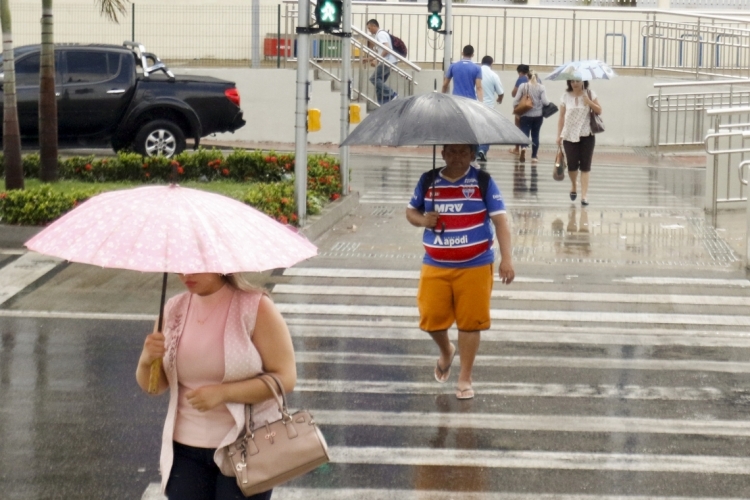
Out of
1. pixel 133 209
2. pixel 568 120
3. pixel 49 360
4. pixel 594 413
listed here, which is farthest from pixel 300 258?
pixel 568 120

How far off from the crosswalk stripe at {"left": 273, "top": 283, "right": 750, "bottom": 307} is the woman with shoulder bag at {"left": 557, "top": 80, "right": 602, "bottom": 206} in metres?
4.71

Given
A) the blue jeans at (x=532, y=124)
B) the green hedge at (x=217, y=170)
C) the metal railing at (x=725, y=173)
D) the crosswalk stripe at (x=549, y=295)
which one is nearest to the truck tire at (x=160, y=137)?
the green hedge at (x=217, y=170)

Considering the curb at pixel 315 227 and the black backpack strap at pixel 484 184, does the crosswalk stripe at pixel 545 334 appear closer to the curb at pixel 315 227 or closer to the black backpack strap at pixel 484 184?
the black backpack strap at pixel 484 184

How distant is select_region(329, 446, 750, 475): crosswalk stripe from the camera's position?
6000 mm

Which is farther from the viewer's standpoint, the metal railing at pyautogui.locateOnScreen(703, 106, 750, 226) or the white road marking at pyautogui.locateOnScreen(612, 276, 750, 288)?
the metal railing at pyautogui.locateOnScreen(703, 106, 750, 226)

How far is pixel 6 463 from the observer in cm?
599

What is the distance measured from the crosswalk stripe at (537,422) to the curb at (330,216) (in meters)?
5.40

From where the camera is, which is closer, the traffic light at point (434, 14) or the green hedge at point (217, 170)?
the green hedge at point (217, 170)

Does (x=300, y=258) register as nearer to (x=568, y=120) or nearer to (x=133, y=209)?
(x=133, y=209)

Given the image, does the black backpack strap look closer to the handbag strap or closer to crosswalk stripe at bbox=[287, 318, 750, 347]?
crosswalk stripe at bbox=[287, 318, 750, 347]

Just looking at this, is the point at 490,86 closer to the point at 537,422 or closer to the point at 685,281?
the point at 685,281

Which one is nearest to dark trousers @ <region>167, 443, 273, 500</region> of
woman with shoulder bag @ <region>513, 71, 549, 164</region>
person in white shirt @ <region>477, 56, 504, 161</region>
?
woman with shoulder bag @ <region>513, 71, 549, 164</region>

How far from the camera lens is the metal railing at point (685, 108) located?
2478cm

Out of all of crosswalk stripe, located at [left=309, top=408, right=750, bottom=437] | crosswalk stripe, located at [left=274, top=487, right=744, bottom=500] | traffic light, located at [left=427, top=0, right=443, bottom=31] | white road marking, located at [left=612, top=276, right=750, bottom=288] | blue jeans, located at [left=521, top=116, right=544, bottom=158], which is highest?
traffic light, located at [left=427, top=0, right=443, bottom=31]
